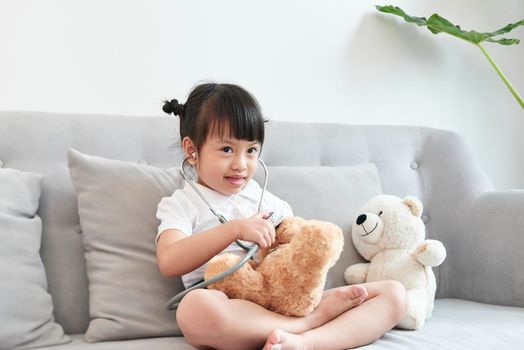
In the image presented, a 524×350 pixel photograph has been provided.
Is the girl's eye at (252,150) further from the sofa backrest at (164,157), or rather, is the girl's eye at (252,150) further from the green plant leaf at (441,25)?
the green plant leaf at (441,25)

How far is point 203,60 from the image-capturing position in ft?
6.68

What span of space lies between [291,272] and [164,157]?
23.0 inches

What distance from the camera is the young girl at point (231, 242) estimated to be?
123cm

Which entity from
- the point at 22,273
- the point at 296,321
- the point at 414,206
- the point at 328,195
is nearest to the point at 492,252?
the point at 414,206

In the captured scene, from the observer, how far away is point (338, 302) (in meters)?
1.39

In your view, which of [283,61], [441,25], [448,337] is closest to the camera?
[448,337]

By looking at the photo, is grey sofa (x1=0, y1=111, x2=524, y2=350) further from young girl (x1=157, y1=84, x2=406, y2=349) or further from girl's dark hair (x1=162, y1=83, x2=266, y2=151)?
girl's dark hair (x1=162, y1=83, x2=266, y2=151)

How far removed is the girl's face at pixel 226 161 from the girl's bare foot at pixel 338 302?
0.32 meters

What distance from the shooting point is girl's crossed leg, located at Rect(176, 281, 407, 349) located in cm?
121

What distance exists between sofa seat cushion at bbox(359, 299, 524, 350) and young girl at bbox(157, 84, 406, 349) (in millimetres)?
51

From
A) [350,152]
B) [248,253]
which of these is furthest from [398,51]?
A: [248,253]

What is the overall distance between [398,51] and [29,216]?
154 cm

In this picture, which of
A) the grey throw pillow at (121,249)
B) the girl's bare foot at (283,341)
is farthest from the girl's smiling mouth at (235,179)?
the girl's bare foot at (283,341)

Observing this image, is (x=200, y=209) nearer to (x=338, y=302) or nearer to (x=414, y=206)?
(x=338, y=302)
